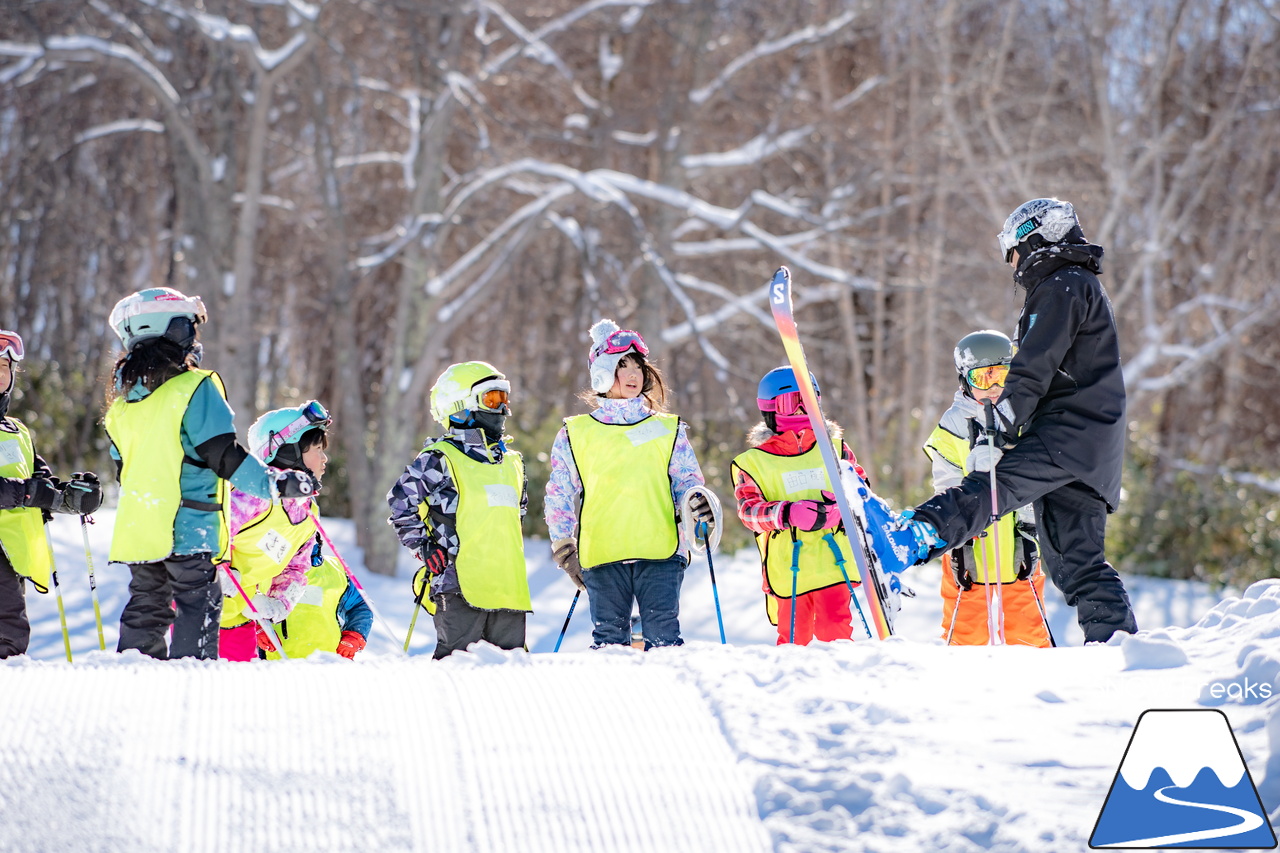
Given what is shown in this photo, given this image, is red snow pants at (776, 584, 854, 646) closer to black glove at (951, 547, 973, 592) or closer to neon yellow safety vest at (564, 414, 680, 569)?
black glove at (951, 547, 973, 592)

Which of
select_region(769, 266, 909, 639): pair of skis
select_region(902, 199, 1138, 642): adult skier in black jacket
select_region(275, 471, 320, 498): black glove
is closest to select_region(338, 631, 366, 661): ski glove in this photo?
select_region(275, 471, 320, 498): black glove

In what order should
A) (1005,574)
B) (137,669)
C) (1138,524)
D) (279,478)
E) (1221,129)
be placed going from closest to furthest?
1. (137,669)
2. (279,478)
3. (1005,574)
4. (1138,524)
5. (1221,129)

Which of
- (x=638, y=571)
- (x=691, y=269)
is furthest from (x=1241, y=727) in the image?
(x=691, y=269)

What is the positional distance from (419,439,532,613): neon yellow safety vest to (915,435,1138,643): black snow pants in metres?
1.58

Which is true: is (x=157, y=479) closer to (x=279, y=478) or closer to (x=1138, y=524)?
(x=279, y=478)

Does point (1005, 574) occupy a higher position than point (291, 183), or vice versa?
point (291, 183)

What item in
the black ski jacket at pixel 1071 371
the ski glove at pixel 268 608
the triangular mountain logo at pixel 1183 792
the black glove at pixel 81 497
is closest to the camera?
the triangular mountain logo at pixel 1183 792

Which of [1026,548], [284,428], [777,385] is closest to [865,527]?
[777,385]

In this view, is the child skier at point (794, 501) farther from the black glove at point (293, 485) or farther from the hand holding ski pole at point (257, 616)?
the hand holding ski pole at point (257, 616)

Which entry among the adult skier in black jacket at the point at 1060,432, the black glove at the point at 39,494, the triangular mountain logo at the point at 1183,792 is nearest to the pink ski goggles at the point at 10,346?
the black glove at the point at 39,494

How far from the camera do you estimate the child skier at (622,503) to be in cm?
462

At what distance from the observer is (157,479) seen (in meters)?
4.32

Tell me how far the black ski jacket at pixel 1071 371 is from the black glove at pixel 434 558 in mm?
2144

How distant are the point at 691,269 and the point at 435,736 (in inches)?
531
